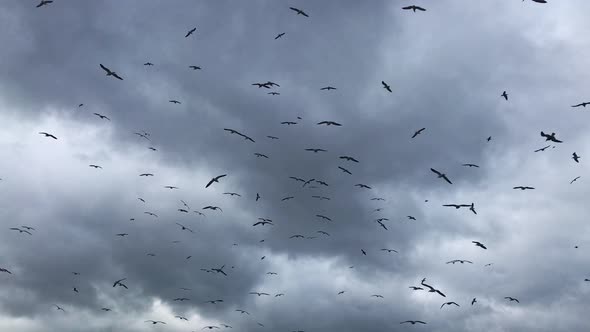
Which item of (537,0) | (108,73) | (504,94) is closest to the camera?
(537,0)

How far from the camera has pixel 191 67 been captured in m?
85.2

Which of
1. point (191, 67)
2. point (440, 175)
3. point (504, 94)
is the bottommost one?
point (440, 175)

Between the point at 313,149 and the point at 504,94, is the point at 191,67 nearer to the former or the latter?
the point at 313,149

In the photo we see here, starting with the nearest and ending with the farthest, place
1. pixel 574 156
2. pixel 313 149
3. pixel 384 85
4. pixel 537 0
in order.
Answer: pixel 537 0, pixel 384 85, pixel 574 156, pixel 313 149

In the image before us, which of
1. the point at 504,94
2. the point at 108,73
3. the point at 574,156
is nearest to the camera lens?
the point at 108,73

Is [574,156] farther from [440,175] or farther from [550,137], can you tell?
[440,175]

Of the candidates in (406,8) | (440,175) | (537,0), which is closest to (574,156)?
(440,175)

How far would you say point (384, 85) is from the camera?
210 feet

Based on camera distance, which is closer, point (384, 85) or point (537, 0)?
point (537, 0)

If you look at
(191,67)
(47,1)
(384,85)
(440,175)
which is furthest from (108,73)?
(440,175)

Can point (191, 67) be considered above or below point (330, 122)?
above

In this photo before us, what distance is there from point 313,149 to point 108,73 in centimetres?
3693

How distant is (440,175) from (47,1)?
55804 mm

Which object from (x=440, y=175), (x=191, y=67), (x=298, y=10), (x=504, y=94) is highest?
(x=191, y=67)
